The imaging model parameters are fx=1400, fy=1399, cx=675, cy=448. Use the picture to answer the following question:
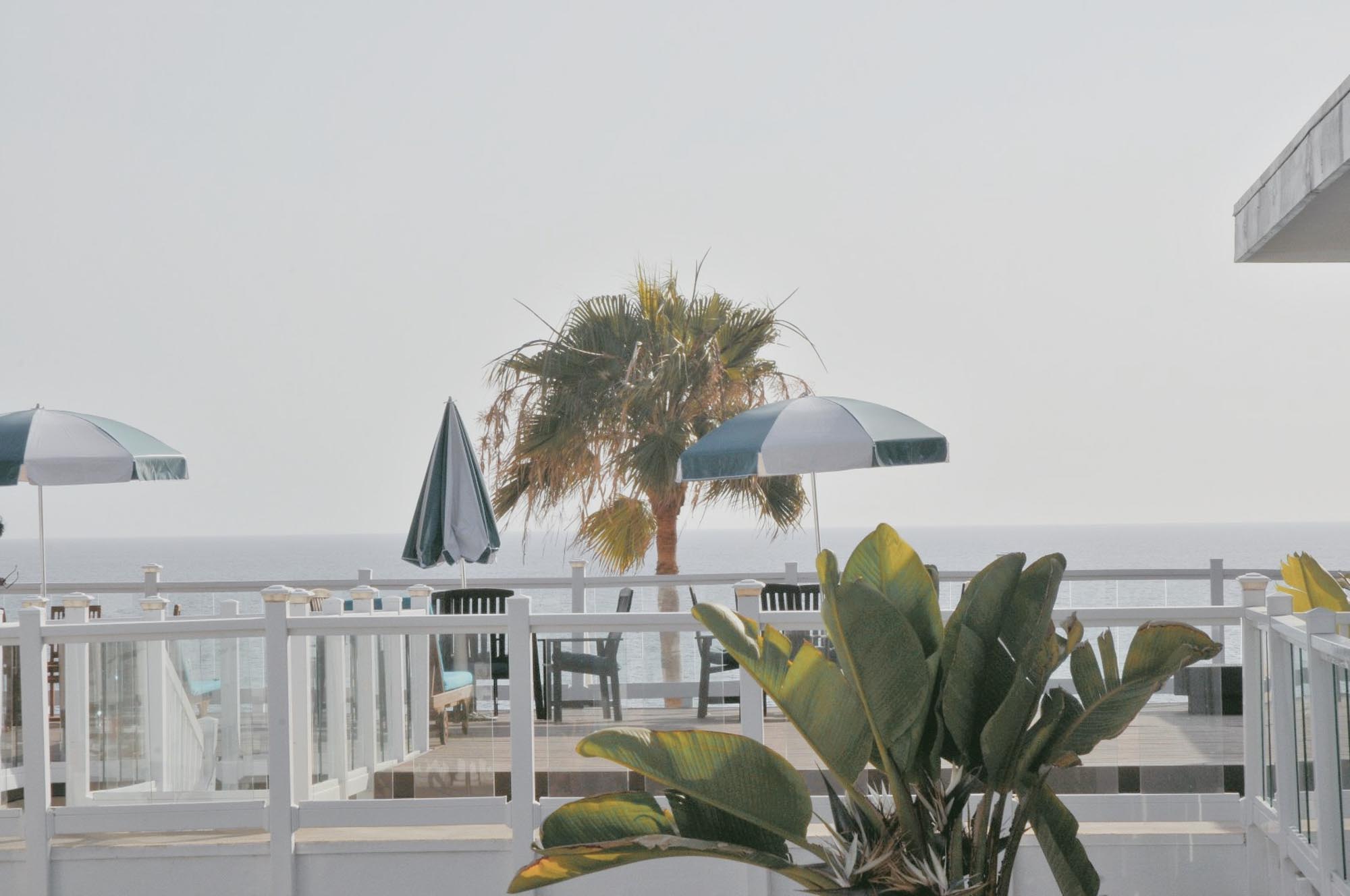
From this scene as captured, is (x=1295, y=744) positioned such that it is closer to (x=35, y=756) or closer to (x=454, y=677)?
(x=454, y=677)

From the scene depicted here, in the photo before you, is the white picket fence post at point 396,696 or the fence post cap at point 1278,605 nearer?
the fence post cap at point 1278,605

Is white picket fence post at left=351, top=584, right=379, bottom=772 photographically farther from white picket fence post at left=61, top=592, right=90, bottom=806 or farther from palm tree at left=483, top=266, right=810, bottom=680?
palm tree at left=483, top=266, right=810, bottom=680

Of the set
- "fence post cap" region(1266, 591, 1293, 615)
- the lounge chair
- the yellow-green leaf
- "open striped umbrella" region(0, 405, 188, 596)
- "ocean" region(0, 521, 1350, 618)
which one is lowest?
"ocean" region(0, 521, 1350, 618)

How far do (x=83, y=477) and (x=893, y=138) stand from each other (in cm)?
2445

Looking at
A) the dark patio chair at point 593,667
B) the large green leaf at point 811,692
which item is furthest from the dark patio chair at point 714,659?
the large green leaf at point 811,692

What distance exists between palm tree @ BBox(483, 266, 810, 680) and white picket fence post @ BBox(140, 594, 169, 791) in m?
8.67

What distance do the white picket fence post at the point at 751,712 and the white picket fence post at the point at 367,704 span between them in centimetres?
189

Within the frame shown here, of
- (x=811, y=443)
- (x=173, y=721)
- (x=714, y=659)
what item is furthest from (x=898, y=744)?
(x=811, y=443)

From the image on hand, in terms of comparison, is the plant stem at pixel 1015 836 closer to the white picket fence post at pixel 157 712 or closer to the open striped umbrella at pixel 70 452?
the white picket fence post at pixel 157 712

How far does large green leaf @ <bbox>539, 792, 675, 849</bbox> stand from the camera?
4605mm

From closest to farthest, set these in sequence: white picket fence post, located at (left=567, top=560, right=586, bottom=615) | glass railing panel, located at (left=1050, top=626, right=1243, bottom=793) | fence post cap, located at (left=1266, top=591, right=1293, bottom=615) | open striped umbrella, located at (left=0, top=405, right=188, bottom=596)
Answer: fence post cap, located at (left=1266, top=591, right=1293, bottom=615)
glass railing panel, located at (left=1050, top=626, right=1243, bottom=793)
open striped umbrella, located at (left=0, top=405, right=188, bottom=596)
white picket fence post, located at (left=567, top=560, right=586, bottom=615)

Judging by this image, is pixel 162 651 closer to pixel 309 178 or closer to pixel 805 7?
pixel 805 7

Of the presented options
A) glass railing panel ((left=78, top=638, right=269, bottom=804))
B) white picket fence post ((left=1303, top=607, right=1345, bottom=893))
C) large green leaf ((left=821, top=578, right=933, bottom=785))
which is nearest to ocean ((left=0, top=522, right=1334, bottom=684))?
glass railing panel ((left=78, top=638, right=269, bottom=804))

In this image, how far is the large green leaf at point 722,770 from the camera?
15.0 feet
